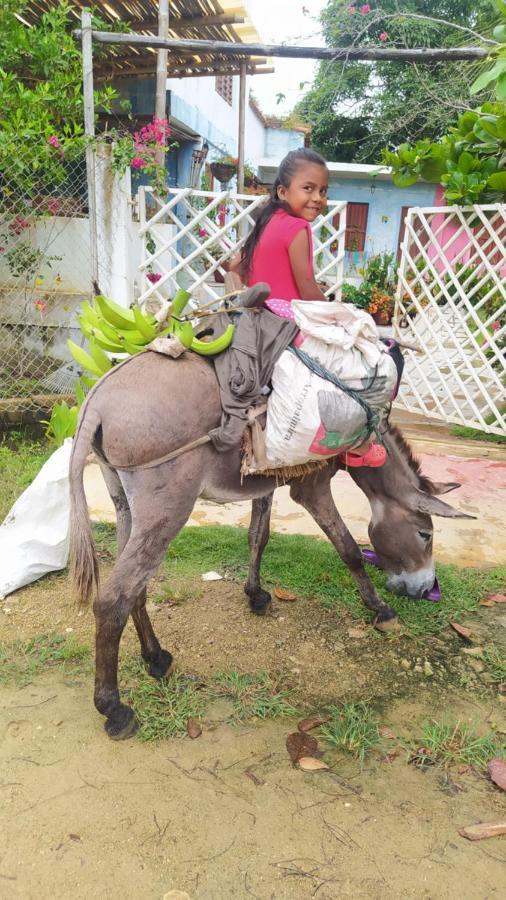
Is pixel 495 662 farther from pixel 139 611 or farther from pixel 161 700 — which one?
pixel 139 611

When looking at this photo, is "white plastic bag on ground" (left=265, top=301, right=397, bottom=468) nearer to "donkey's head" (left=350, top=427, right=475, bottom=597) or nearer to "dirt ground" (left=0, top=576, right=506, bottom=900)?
"donkey's head" (left=350, top=427, right=475, bottom=597)

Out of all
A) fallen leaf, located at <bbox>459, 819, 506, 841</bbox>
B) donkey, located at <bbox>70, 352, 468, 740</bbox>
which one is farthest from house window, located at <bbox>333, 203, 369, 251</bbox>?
fallen leaf, located at <bbox>459, 819, 506, 841</bbox>

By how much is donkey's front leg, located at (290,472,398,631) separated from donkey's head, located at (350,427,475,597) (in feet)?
0.56

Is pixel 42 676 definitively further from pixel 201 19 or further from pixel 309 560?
pixel 201 19

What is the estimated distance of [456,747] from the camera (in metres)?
2.32

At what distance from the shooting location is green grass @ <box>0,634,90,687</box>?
2.69 m

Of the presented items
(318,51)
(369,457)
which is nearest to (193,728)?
(369,457)

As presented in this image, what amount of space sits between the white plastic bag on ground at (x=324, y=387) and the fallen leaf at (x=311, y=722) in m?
1.05

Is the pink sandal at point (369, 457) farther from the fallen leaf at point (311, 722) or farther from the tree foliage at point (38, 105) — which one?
the tree foliage at point (38, 105)

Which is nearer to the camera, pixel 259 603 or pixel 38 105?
pixel 259 603

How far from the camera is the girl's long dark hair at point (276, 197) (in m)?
2.60

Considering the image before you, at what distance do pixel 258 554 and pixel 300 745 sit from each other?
43.9 inches

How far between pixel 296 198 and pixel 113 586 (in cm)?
180

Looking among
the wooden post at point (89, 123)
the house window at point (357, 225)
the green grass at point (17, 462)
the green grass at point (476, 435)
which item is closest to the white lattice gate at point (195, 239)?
the wooden post at point (89, 123)
